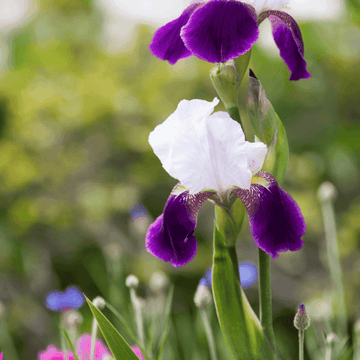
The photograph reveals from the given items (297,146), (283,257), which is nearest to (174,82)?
(297,146)

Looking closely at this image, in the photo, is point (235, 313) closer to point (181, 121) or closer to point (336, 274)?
point (181, 121)

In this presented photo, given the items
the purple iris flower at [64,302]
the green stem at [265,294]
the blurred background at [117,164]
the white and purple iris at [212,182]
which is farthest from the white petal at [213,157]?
the blurred background at [117,164]

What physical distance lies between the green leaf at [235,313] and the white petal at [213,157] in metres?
0.09

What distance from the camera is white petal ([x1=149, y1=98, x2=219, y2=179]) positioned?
1.65 feet

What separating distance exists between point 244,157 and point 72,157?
217cm

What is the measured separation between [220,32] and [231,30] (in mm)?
15

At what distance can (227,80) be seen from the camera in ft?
1.72

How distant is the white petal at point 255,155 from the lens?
0.49 meters

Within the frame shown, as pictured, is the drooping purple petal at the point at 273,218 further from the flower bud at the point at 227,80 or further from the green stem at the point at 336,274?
the green stem at the point at 336,274

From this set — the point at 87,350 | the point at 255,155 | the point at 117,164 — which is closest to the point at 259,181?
the point at 255,155

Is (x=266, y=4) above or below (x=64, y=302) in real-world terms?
above

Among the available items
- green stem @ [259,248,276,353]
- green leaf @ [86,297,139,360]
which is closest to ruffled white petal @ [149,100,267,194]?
green stem @ [259,248,276,353]

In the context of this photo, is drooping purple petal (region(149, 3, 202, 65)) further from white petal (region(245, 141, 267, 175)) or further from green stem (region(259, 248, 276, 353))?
green stem (region(259, 248, 276, 353))

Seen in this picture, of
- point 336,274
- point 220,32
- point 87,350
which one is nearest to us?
point 220,32
